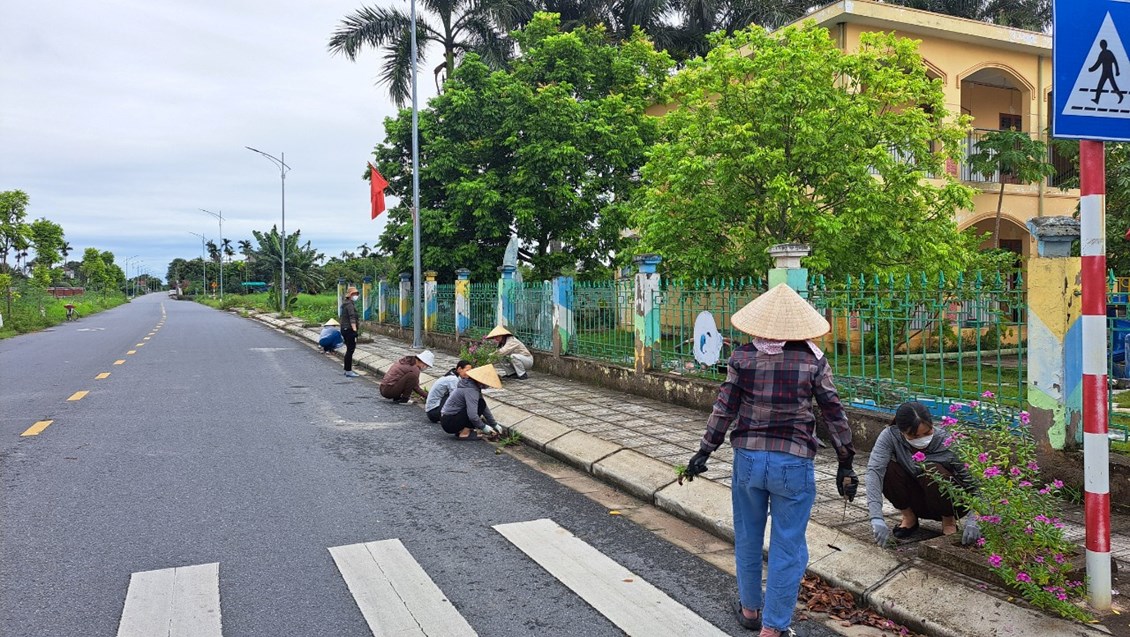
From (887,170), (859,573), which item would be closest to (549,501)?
(859,573)

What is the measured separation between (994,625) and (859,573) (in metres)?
0.79

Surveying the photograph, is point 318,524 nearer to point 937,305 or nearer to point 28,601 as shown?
point 28,601

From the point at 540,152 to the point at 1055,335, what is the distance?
14654mm

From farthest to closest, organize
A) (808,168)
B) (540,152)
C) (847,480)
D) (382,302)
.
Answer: (382,302) → (540,152) → (808,168) → (847,480)

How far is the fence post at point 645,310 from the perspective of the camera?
10.2 meters

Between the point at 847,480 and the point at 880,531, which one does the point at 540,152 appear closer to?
the point at 880,531

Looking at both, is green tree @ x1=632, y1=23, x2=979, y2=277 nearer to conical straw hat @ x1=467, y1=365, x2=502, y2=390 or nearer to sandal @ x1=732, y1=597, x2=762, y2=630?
conical straw hat @ x1=467, y1=365, x2=502, y2=390

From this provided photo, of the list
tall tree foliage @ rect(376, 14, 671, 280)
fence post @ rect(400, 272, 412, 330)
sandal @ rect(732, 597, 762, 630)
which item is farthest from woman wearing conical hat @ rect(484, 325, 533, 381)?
fence post @ rect(400, 272, 412, 330)

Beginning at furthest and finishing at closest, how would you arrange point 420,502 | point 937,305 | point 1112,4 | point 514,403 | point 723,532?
1. point 514,403
2. point 937,305
3. point 420,502
4. point 723,532
5. point 1112,4

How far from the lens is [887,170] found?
1079 cm

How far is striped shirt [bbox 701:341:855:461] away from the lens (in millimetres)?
3414

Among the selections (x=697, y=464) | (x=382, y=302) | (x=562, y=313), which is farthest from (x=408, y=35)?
(x=697, y=464)

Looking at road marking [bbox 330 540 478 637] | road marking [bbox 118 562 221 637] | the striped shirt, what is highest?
the striped shirt

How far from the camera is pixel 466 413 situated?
27.1ft
